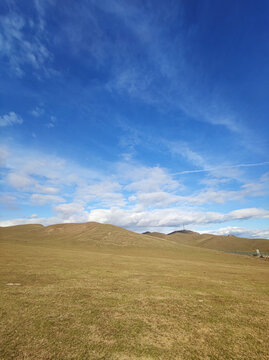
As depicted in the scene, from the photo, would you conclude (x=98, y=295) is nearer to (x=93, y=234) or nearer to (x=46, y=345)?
(x=46, y=345)

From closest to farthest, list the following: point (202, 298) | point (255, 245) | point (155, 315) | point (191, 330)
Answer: point (191, 330) → point (155, 315) → point (202, 298) → point (255, 245)

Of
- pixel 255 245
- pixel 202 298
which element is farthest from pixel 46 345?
pixel 255 245

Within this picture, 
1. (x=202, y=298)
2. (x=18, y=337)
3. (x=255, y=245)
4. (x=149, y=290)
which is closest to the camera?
(x=18, y=337)

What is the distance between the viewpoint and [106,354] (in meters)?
4.36

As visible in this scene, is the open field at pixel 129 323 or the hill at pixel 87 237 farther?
the hill at pixel 87 237

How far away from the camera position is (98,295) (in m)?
A: 9.20

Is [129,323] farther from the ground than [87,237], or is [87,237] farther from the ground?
[87,237]

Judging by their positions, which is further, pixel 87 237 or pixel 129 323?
pixel 87 237

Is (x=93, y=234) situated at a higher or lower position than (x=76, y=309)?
higher

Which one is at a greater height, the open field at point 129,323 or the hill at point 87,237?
the hill at point 87,237

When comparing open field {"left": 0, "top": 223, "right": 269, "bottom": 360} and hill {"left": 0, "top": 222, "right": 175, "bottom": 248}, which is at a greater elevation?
hill {"left": 0, "top": 222, "right": 175, "bottom": 248}

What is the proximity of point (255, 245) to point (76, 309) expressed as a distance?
694ft

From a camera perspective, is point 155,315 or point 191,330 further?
point 155,315

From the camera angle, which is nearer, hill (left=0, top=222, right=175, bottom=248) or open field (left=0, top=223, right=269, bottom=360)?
open field (left=0, top=223, right=269, bottom=360)
